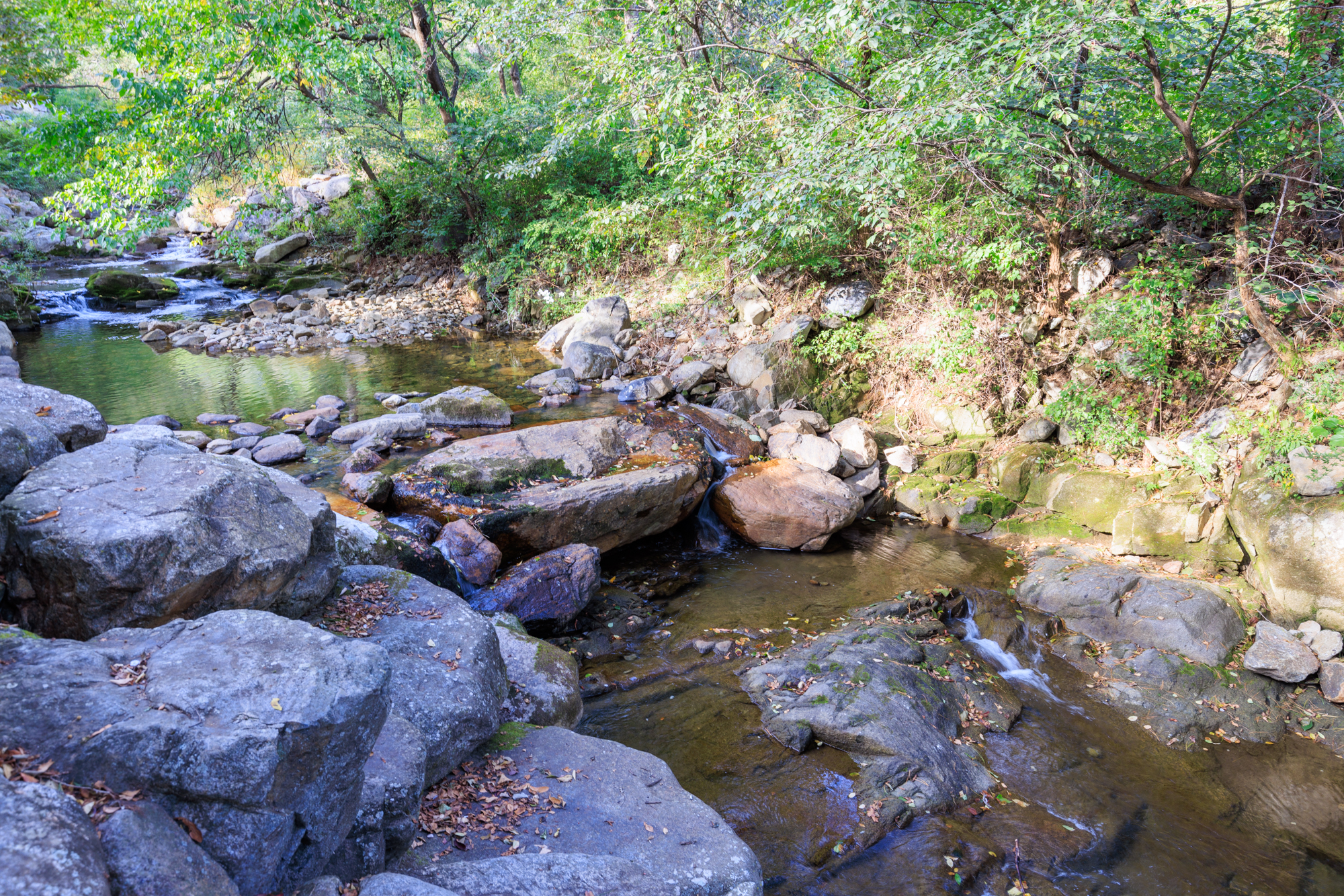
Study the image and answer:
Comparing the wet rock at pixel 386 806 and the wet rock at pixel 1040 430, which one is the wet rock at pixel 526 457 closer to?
the wet rock at pixel 386 806

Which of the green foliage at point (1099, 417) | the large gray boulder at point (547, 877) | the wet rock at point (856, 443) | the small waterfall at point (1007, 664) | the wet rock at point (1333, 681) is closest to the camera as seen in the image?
the large gray boulder at point (547, 877)

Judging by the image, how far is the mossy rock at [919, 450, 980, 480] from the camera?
29.9 ft

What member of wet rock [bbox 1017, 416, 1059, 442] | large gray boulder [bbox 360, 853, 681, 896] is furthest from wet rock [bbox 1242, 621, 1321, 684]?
large gray boulder [bbox 360, 853, 681, 896]

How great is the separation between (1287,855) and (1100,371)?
209 inches

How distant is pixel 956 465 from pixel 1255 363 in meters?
3.19

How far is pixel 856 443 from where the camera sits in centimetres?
966

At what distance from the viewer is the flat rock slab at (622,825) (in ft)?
11.2

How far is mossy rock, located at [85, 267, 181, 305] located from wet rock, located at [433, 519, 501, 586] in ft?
57.4

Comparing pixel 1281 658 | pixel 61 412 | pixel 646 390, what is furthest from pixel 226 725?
pixel 646 390

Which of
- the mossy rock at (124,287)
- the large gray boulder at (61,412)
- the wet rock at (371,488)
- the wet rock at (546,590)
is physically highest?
the large gray boulder at (61,412)

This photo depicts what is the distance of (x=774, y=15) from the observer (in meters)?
10.2

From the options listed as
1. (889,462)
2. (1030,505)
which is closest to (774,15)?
(889,462)

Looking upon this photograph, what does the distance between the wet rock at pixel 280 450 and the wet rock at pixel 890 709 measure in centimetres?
668

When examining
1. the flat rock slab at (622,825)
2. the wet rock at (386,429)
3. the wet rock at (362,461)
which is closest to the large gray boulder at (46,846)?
the flat rock slab at (622,825)
